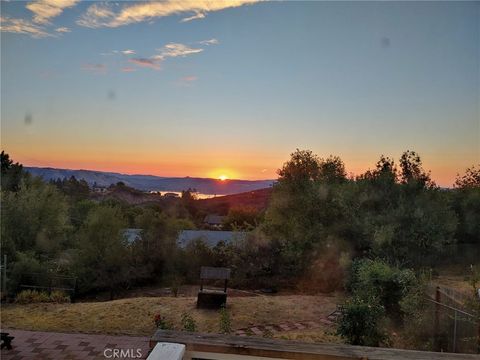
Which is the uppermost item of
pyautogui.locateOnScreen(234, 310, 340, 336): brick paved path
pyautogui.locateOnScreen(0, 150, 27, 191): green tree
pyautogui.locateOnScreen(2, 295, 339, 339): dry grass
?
pyautogui.locateOnScreen(0, 150, 27, 191): green tree

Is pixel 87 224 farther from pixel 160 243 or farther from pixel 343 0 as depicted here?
pixel 343 0

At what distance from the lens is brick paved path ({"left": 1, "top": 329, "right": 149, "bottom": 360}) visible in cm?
588

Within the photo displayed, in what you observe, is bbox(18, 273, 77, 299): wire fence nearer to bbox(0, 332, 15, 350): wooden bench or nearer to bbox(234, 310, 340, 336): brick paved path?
bbox(0, 332, 15, 350): wooden bench

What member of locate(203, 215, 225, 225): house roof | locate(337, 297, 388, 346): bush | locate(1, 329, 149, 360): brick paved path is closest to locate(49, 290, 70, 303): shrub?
locate(1, 329, 149, 360): brick paved path

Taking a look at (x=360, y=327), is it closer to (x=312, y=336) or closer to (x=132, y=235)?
(x=312, y=336)

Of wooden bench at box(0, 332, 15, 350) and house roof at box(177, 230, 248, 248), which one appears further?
house roof at box(177, 230, 248, 248)

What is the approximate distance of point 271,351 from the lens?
1630mm

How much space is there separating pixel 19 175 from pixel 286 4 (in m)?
22.0

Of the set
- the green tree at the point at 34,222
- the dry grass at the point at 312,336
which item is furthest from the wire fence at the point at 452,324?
the green tree at the point at 34,222

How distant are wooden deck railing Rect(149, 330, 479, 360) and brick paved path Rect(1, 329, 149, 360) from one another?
4.43 metres

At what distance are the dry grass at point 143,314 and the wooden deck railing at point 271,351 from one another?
5.82 metres

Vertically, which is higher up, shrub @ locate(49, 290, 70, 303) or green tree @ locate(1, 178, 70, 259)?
green tree @ locate(1, 178, 70, 259)

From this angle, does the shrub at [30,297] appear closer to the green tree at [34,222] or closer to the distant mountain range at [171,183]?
the green tree at [34,222]

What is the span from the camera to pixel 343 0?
7449mm
